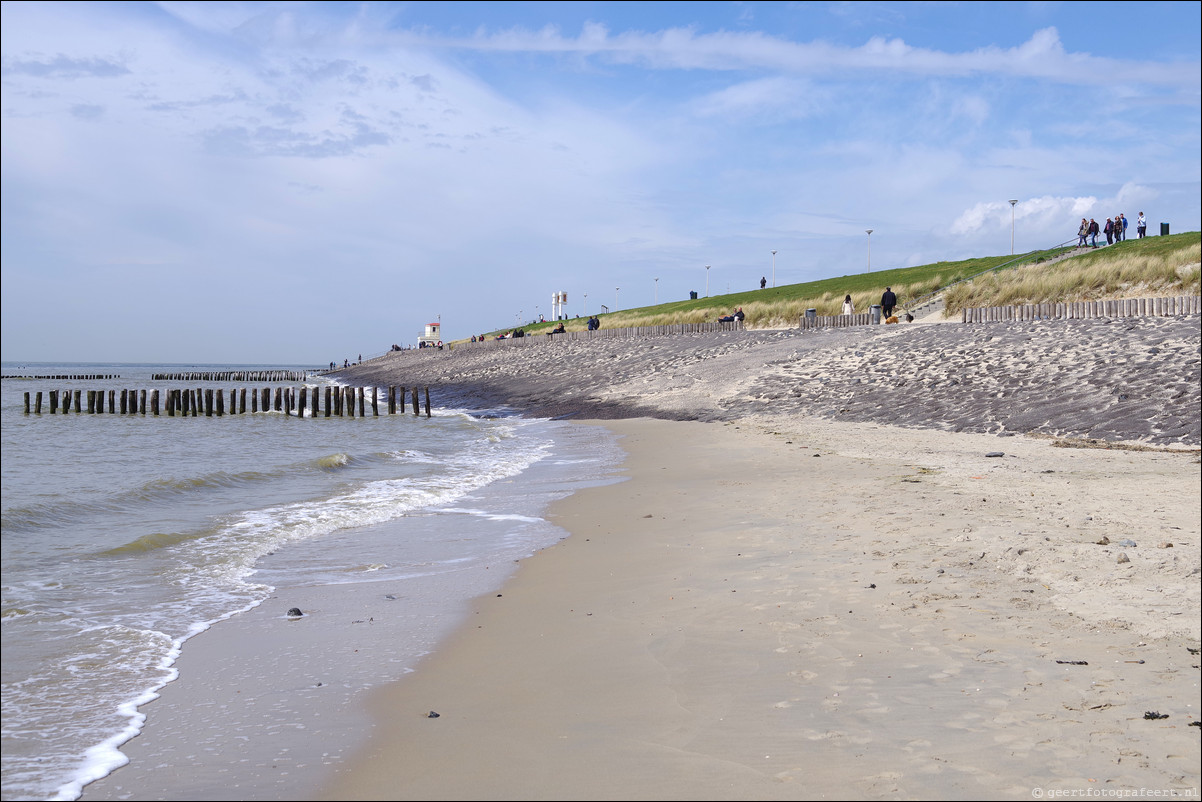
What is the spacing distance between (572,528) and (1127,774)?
679cm

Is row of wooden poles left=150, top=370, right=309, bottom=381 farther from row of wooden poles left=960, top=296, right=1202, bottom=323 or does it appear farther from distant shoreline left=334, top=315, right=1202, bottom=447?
row of wooden poles left=960, top=296, right=1202, bottom=323

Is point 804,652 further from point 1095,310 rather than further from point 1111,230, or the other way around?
point 1111,230

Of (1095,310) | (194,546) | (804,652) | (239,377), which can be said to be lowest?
(194,546)

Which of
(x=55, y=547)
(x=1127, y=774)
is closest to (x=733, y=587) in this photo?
(x=1127, y=774)

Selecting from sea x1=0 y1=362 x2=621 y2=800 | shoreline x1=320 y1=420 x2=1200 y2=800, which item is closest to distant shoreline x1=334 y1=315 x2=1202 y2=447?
sea x1=0 y1=362 x2=621 y2=800

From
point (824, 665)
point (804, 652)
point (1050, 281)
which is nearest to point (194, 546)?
point (804, 652)

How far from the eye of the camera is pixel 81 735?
13.5ft

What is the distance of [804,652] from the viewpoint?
193 inches

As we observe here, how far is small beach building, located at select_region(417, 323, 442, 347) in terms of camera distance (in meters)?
110

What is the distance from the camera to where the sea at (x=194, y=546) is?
15.1 feet

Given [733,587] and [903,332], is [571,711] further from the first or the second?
[903,332]

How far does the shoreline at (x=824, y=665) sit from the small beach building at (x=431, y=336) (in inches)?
4026

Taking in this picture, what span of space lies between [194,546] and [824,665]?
723cm

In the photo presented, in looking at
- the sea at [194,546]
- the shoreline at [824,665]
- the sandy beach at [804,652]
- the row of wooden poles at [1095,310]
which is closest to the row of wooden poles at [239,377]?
the sea at [194,546]
